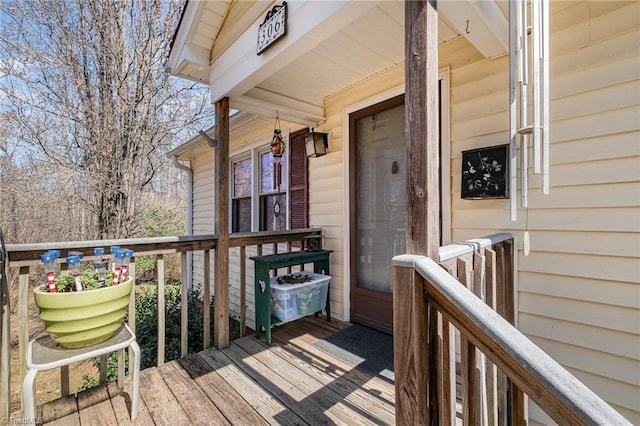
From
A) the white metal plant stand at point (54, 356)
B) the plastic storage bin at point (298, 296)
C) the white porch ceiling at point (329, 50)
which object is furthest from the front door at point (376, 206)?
the white metal plant stand at point (54, 356)

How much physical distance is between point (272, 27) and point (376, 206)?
6.10ft

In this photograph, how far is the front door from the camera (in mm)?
2900

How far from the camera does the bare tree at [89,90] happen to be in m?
4.82

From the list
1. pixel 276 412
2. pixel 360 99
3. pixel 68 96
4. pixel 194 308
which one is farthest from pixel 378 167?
pixel 68 96

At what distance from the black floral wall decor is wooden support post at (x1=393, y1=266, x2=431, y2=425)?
1481 millimetres

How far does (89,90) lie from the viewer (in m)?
4.98

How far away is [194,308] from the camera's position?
16.6ft

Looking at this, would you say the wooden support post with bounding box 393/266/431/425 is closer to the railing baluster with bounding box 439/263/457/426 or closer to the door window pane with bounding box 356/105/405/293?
the railing baluster with bounding box 439/263/457/426

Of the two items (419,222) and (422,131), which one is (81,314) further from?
(422,131)

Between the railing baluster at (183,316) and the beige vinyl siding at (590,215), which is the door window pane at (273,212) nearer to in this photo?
the railing baluster at (183,316)

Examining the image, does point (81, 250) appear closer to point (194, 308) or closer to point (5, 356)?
point (5, 356)

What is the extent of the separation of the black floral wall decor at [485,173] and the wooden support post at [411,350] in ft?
4.86

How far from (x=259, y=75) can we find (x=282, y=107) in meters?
0.93

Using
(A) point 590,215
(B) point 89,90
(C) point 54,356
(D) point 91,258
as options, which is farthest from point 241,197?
(A) point 590,215
